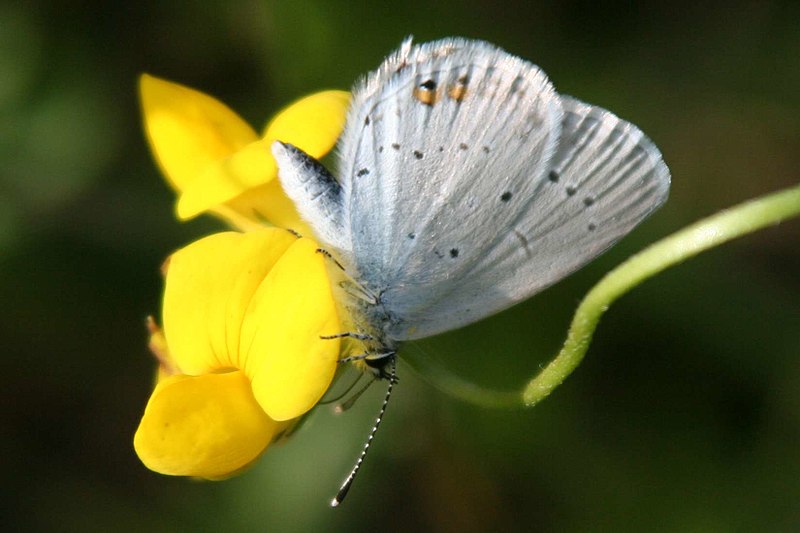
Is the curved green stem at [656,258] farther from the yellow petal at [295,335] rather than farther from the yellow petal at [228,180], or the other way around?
the yellow petal at [228,180]

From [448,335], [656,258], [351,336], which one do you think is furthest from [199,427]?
[448,335]

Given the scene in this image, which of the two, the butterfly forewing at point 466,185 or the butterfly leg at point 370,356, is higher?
the butterfly forewing at point 466,185

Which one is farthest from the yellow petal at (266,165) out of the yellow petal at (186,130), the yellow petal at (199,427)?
the yellow petal at (199,427)

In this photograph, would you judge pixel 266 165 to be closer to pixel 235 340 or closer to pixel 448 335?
pixel 235 340

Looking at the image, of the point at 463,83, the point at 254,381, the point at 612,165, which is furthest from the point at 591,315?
the point at 254,381

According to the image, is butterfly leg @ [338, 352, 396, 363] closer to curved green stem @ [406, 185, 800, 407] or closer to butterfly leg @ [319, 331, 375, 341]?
butterfly leg @ [319, 331, 375, 341]

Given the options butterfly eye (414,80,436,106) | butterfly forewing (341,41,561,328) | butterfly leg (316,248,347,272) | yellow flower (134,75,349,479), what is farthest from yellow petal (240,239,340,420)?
butterfly eye (414,80,436,106)

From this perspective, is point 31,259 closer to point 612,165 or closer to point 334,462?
point 334,462
